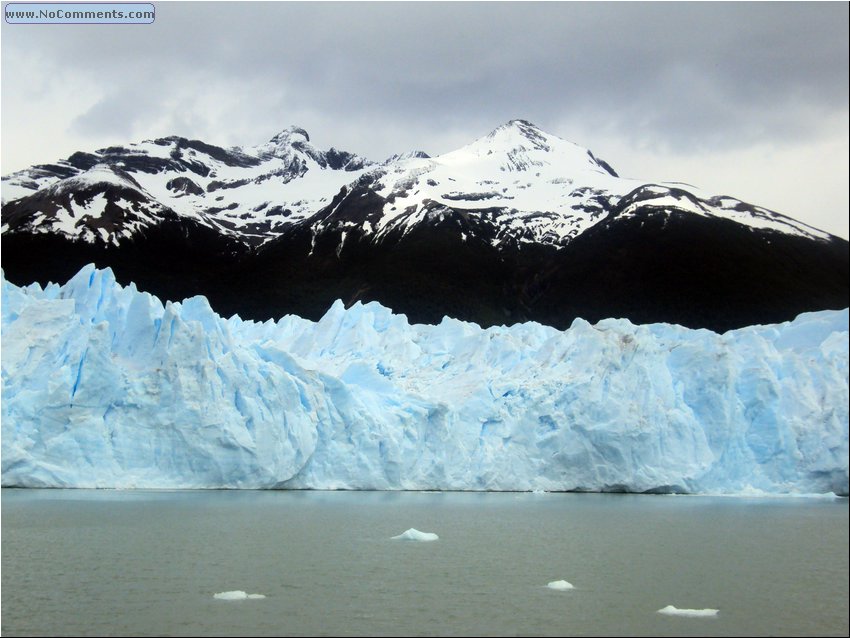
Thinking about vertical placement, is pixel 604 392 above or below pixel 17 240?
below

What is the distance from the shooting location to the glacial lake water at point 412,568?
11688 millimetres

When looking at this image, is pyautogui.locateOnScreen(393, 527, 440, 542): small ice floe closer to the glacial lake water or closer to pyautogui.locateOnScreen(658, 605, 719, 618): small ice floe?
the glacial lake water

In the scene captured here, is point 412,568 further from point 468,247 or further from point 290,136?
point 290,136

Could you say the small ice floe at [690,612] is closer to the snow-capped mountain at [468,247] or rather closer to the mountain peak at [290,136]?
the snow-capped mountain at [468,247]

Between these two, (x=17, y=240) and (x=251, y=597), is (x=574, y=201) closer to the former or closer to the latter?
(x=17, y=240)

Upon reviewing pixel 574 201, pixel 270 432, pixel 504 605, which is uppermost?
pixel 574 201

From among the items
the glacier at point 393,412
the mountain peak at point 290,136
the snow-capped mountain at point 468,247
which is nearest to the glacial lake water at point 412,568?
the glacier at point 393,412

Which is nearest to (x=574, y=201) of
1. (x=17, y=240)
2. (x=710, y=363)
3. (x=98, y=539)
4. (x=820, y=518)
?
(x=17, y=240)

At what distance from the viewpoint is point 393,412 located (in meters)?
26.9

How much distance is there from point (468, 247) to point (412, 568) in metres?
60.4

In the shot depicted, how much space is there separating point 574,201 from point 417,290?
23.9m

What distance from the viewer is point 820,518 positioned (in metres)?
21.3

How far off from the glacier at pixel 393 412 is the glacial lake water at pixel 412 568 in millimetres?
1339

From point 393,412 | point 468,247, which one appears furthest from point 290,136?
point 393,412
